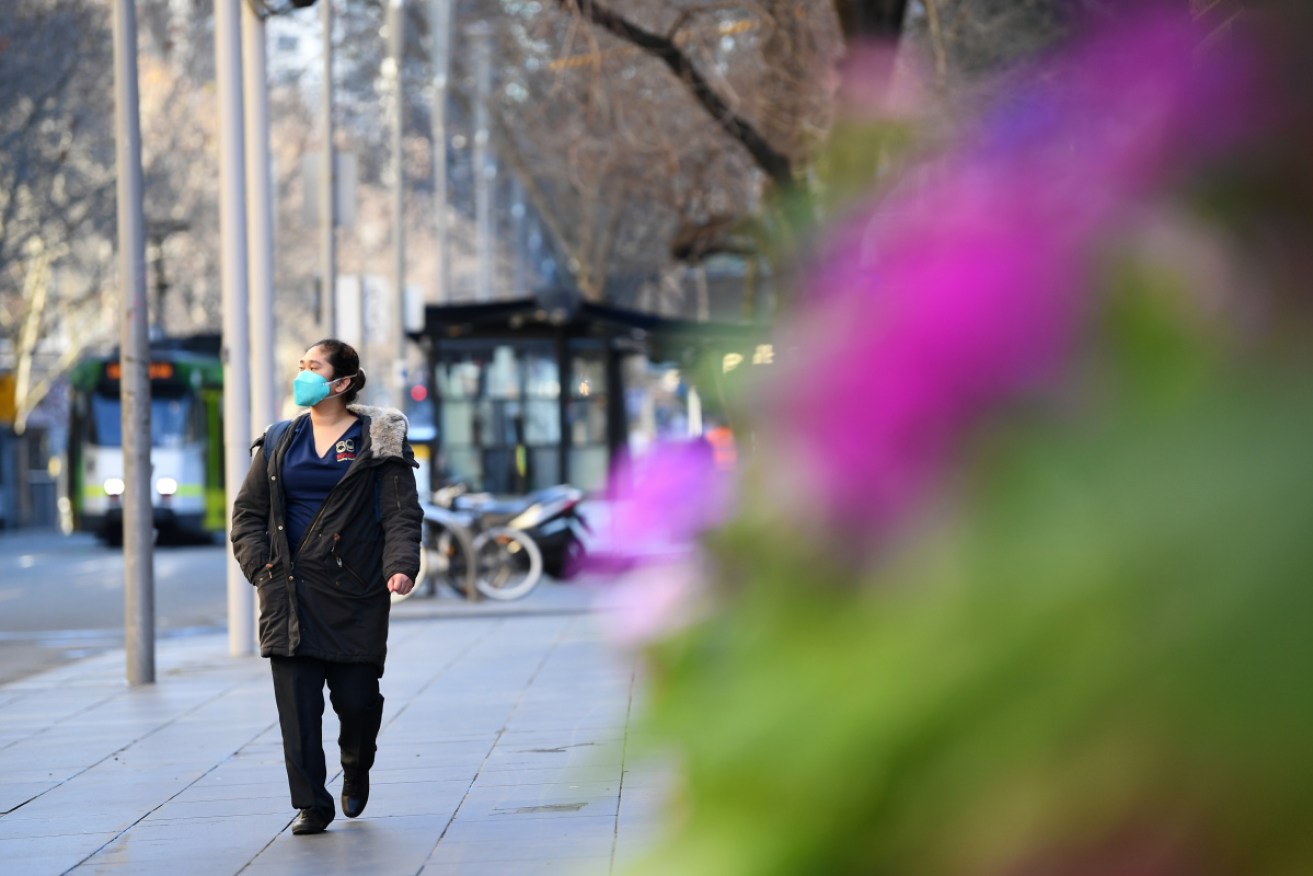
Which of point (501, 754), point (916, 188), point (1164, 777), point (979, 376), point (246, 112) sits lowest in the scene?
point (501, 754)

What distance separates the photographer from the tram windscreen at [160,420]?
3606 centimetres

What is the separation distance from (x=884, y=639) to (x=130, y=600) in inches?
512

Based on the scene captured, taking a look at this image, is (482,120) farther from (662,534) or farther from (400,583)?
(662,534)

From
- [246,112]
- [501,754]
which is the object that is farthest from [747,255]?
[501,754]

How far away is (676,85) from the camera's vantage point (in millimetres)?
26234

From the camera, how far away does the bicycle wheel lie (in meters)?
20.5

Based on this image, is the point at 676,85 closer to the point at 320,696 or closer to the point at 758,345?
the point at 320,696

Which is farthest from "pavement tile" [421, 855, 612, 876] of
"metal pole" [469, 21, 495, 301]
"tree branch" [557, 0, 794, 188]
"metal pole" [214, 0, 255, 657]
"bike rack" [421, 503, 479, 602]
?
"metal pole" [469, 21, 495, 301]

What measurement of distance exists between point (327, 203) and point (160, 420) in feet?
46.8

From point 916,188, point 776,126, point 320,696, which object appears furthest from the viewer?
point 776,126

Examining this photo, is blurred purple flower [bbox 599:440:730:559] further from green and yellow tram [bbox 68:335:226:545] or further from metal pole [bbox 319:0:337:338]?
green and yellow tram [bbox 68:335:226:545]

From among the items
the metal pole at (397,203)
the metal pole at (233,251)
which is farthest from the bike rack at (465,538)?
the metal pole at (397,203)

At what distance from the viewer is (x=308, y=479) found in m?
7.55

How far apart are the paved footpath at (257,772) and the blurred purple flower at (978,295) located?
722 millimetres
